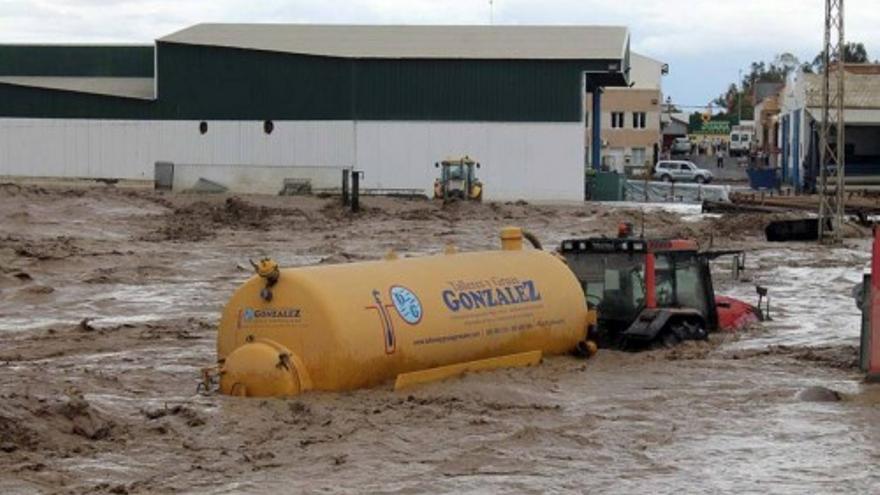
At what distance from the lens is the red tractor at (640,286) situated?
60.2ft

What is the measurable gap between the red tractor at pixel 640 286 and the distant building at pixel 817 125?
53.9 m

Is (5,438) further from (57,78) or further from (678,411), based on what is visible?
(57,78)

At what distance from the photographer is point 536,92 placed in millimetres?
64688

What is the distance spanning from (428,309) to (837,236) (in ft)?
96.8

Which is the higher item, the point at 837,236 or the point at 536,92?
the point at 536,92

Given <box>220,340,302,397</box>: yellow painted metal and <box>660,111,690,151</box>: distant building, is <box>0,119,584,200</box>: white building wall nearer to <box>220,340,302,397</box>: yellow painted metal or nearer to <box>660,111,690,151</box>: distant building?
<box>220,340,302,397</box>: yellow painted metal

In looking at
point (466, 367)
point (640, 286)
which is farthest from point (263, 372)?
point (640, 286)

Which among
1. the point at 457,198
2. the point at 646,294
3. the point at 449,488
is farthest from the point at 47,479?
the point at 457,198

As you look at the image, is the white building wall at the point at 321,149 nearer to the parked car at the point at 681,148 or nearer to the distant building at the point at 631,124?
the distant building at the point at 631,124

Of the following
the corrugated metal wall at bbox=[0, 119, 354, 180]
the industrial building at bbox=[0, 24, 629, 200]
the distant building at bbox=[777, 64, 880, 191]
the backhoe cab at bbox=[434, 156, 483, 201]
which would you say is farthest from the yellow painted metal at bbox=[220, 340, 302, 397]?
the distant building at bbox=[777, 64, 880, 191]

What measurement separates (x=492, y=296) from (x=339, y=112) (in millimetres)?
49517

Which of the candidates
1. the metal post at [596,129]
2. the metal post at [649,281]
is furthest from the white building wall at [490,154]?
the metal post at [649,281]

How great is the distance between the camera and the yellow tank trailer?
1472cm

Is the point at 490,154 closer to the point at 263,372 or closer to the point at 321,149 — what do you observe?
the point at 321,149
